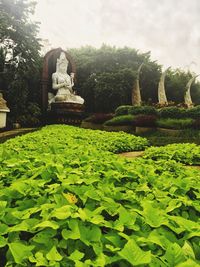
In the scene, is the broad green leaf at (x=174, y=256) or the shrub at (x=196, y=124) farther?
the shrub at (x=196, y=124)

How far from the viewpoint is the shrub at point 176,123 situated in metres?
12.7

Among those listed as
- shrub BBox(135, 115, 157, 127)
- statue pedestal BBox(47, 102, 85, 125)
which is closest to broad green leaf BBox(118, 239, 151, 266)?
shrub BBox(135, 115, 157, 127)

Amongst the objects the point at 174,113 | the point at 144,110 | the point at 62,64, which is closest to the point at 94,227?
the point at 174,113

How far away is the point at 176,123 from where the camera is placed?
12.8 metres

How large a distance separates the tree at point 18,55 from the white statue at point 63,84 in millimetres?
1913

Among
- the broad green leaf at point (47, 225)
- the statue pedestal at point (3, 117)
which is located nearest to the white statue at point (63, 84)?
the statue pedestal at point (3, 117)

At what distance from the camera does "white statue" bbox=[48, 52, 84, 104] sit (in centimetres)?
1722

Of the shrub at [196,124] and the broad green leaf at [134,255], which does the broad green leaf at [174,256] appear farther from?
the shrub at [196,124]

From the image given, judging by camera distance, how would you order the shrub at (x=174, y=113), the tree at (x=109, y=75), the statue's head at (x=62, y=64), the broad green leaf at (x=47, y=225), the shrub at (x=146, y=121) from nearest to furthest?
the broad green leaf at (x=47, y=225)
the shrub at (x=146, y=121)
the shrub at (x=174, y=113)
the statue's head at (x=62, y=64)
the tree at (x=109, y=75)

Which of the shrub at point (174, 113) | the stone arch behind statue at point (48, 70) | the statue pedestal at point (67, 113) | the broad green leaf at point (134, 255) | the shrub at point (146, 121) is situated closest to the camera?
the broad green leaf at point (134, 255)

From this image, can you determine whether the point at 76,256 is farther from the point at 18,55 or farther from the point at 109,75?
the point at 109,75

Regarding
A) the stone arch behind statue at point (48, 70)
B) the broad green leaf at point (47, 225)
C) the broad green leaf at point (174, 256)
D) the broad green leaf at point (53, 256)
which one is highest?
the stone arch behind statue at point (48, 70)

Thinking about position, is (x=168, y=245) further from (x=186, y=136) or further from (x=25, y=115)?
(x=25, y=115)

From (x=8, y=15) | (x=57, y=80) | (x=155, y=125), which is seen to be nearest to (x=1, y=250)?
(x=155, y=125)
